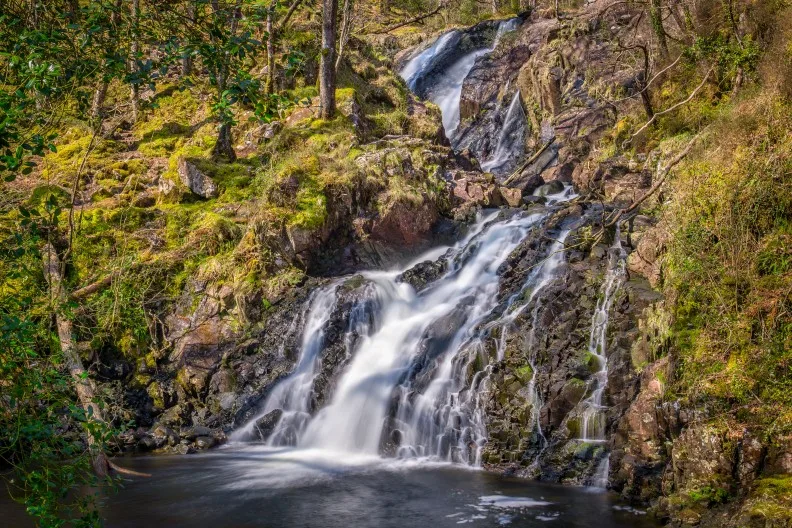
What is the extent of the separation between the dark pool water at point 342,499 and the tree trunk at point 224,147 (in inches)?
409

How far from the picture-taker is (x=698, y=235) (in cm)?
951

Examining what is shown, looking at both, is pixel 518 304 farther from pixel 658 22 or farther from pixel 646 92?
pixel 646 92

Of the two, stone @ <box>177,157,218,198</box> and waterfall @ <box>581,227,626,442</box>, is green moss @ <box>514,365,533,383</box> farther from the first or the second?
stone @ <box>177,157,218,198</box>

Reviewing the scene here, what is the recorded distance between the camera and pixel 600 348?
11.0m

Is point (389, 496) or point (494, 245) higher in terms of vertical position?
point (494, 245)

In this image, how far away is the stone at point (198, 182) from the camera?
18.0 metres

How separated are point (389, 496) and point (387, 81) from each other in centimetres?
1687

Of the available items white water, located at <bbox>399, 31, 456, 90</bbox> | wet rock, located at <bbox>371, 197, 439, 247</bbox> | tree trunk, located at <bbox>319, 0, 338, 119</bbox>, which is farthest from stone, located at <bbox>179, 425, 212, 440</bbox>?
white water, located at <bbox>399, 31, 456, 90</bbox>

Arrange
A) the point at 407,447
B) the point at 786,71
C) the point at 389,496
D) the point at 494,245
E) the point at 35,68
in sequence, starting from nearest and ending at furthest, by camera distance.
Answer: the point at 35,68 < the point at 389,496 < the point at 786,71 < the point at 407,447 < the point at 494,245

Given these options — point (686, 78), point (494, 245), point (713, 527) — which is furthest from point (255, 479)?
point (686, 78)

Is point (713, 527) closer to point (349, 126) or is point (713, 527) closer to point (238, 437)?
point (238, 437)

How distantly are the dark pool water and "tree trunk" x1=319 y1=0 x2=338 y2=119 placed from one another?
1171cm

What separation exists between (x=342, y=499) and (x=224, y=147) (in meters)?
13.0

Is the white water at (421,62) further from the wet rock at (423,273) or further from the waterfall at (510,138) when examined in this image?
the wet rock at (423,273)
